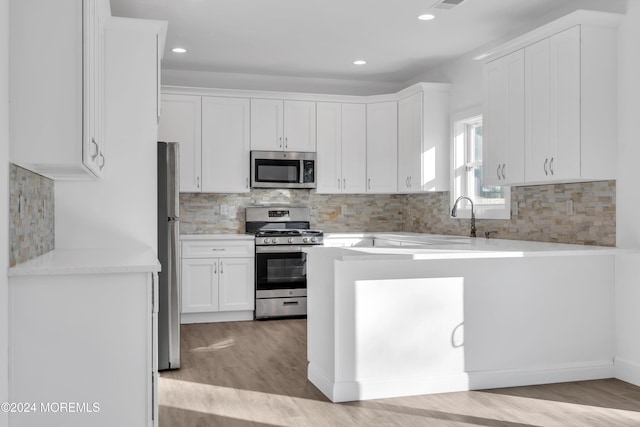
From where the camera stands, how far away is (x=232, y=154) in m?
6.26

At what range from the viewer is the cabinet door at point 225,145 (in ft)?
20.3

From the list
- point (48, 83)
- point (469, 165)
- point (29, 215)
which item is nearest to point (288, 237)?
point (469, 165)

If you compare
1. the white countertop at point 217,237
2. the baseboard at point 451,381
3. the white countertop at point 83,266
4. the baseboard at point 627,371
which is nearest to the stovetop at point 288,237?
the white countertop at point 217,237

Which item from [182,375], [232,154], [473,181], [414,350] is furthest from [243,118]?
[414,350]

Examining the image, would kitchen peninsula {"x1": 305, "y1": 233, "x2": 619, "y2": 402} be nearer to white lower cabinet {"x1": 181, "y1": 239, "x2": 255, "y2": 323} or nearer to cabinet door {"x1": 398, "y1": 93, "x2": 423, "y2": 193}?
white lower cabinet {"x1": 181, "y1": 239, "x2": 255, "y2": 323}

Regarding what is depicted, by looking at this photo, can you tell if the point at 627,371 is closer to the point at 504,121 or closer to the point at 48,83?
the point at 504,121

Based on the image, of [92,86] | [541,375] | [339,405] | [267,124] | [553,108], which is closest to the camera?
[92,86]

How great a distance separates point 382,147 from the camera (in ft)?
21.6

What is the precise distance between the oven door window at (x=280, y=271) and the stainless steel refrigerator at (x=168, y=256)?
1809 mm

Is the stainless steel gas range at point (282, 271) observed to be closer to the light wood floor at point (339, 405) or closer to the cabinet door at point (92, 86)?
the light wood floor at point (339, 405)

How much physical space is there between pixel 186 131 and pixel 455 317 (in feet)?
11.7

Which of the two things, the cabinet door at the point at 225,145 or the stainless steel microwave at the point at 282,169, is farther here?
the stainless steel microwave at the point at 282,169

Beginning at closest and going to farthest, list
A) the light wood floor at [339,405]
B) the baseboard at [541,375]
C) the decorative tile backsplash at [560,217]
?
the light wood floor at [339,405]
the baseboard at [541,375]
the decorative tile backsplash at [560,217]

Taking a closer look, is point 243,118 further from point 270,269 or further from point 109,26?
point 109,26
